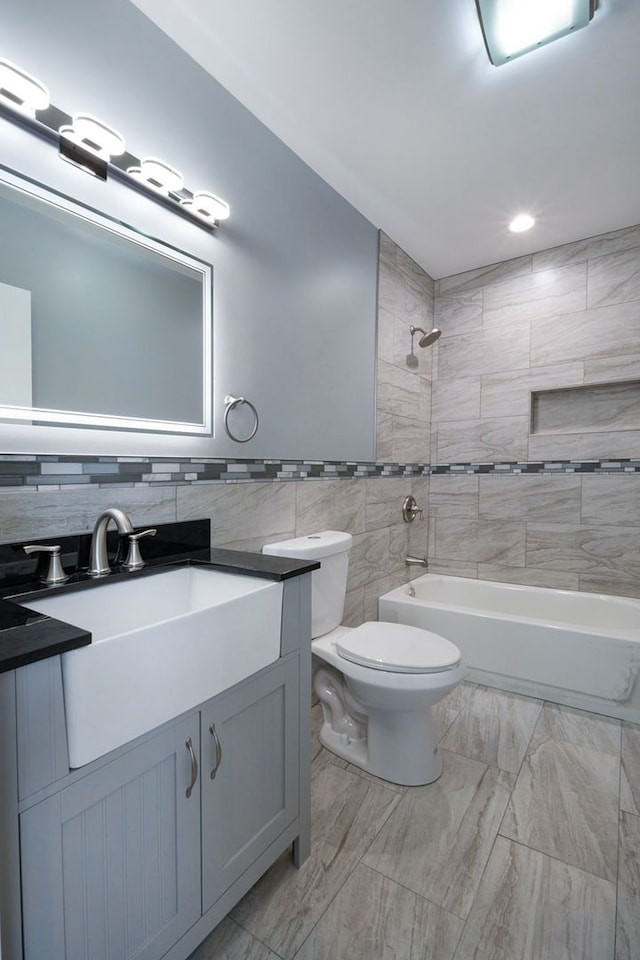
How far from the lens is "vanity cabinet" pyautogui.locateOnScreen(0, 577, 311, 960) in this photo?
700 mm

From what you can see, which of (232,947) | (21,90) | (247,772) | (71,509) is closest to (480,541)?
(247,772)

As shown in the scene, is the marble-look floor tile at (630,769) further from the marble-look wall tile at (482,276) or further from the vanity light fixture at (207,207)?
the marble-look wall tile at (482,276)

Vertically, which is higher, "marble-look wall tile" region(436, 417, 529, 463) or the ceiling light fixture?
the ceiling light fixture

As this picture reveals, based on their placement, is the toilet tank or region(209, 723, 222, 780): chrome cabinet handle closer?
region(209, 723, 222, 780): chrome cabinet handle

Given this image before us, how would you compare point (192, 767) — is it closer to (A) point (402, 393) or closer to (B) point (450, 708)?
(B) point (450, 708)

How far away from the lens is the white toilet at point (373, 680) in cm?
160

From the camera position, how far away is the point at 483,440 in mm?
3107

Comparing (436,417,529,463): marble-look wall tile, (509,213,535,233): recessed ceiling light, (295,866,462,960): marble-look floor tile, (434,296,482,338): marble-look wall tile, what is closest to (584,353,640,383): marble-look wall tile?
(436,417,529,463): marble-look wall tile

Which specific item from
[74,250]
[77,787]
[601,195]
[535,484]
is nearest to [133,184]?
[74,250]

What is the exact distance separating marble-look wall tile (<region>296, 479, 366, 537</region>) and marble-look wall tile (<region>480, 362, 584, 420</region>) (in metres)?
1.22

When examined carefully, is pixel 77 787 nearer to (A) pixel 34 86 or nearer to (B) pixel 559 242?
(A) pixel 34 86

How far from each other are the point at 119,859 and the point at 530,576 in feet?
8.98

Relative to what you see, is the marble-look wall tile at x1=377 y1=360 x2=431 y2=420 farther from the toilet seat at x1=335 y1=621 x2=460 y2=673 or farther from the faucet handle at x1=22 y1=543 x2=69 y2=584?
the faucet handle at x1=22 y1=543 x2=69 y2=584

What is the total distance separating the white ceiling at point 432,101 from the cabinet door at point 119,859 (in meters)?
2.03
